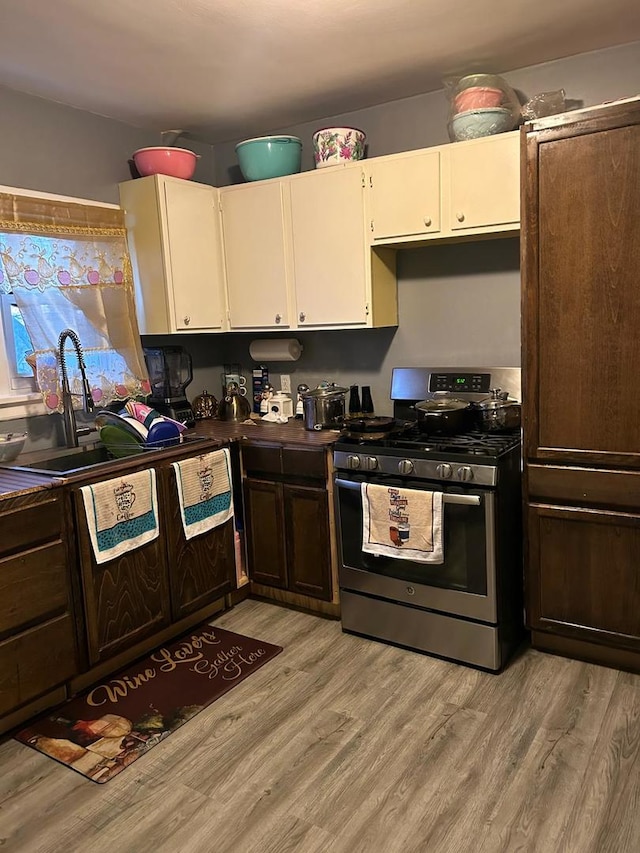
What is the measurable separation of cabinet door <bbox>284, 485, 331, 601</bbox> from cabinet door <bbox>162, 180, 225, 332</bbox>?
1037mm

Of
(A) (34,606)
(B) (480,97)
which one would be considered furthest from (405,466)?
(B) (480,97)

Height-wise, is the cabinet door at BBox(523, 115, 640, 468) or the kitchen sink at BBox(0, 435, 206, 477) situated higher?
the cabinet door at BBox(523, 115, 640, 468)

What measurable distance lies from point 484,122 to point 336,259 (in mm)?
869

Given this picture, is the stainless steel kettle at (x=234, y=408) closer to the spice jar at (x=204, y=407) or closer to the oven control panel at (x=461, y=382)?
the spice jar at (x=204, y=407)

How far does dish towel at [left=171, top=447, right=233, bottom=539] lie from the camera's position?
285 cm

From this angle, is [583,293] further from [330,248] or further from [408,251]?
[330,248]

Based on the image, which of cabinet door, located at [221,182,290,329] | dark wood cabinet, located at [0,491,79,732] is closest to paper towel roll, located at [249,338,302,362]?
cabinet door, located at [221,182,290,329]

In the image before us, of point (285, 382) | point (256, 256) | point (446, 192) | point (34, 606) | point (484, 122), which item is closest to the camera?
point (34, 606)

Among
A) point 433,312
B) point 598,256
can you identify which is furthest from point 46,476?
point 598,256

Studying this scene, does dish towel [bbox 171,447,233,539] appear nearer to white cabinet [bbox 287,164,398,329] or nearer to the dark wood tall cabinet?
white cabinet [bbox 287,164,398,329]

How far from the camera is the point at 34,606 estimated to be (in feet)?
7.50

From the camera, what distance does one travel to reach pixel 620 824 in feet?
5.87

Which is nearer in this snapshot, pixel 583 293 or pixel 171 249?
pixel 583 293

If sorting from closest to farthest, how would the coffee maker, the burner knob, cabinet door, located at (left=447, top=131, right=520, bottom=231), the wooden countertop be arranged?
1. the burner knob
2. cabinet door, located at (left=447, top=131, right=520, bottom=231)
3. the wooden countertop
4. the coffee maker
